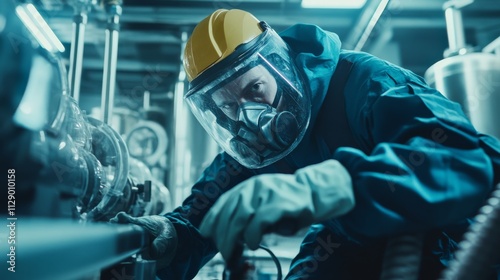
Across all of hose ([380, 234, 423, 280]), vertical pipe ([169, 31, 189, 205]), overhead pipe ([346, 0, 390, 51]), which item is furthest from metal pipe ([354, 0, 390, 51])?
hose ([380, 234, 423, 280])

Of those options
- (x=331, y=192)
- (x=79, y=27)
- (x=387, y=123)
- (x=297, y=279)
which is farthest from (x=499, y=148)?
(x=79, y=27)

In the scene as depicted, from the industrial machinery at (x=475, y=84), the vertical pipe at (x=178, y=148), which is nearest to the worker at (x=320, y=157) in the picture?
the industrial machinery at (x=475, y=84)

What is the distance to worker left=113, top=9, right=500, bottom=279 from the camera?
719 mm

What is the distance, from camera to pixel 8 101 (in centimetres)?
55

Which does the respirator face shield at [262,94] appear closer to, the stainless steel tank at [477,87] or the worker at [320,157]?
the worker at [320,157]

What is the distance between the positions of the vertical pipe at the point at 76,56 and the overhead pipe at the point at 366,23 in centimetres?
158

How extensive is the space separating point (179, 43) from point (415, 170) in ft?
9.50

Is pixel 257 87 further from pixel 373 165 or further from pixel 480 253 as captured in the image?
pixel 480 253

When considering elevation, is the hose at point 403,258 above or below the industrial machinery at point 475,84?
below

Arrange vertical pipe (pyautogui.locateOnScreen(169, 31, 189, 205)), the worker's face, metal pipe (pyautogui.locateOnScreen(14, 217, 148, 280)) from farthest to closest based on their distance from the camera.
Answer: vertical pipe (pyautogui.locateOnScreen(169, 31, 189, 205)) < the worker's face < metal pipe (pyautogui.locateOnScreen(14, 217, 148, 280))

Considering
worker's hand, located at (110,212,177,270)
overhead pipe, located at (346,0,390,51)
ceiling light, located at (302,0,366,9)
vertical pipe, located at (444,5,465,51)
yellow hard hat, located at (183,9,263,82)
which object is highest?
ceiling light, located at (302,0,366,9)

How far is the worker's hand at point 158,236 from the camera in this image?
113cm

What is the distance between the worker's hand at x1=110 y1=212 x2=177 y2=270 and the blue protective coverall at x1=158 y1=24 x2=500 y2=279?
6cm

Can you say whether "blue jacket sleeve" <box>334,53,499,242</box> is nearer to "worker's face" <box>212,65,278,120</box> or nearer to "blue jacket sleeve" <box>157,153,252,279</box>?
"worker's face" <box>212,65,278,120</box>
